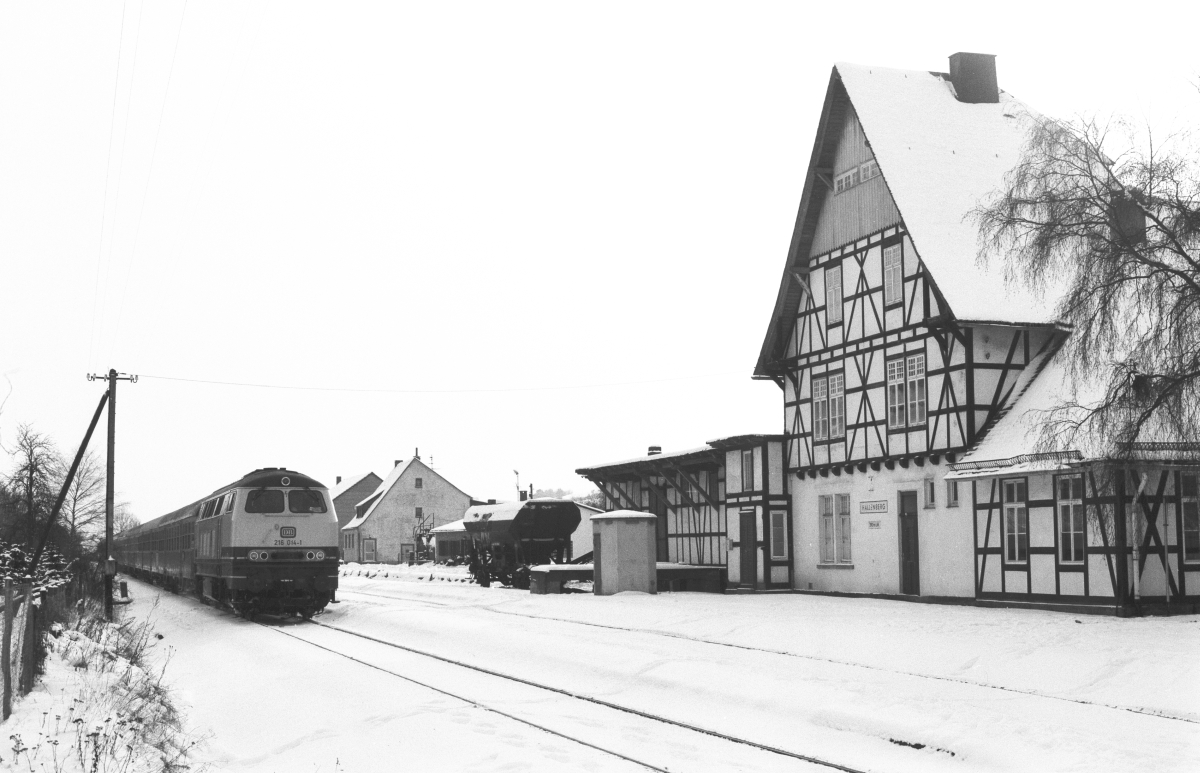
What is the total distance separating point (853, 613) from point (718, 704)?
10127 millimetres

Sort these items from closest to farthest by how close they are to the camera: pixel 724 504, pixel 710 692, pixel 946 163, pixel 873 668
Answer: pixel 710 692
pixel 873 668
pixel 946 163
pixel 724 504

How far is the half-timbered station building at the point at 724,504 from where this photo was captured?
32969 mm

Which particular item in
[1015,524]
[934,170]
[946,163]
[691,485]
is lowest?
[1015,524]

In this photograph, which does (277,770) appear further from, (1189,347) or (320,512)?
(320,512)

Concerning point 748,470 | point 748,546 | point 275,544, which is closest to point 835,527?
point 748,546

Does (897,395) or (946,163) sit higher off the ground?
(946,163)

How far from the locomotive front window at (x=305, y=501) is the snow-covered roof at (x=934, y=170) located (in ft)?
43.6

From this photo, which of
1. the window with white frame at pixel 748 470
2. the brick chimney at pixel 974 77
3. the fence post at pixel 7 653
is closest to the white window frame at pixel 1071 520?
the window with white frame at pixel 748 470

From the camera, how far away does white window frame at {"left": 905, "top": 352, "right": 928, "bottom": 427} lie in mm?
27461

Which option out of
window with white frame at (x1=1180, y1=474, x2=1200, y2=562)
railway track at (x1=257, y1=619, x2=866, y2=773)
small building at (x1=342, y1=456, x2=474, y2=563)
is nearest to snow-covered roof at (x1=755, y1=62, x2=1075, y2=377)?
window with white frame at (x1=1180, y1=474, x2=1200, y2=562)

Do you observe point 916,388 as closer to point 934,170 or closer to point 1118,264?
point 934,170

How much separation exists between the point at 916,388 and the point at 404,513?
6400 centimetres

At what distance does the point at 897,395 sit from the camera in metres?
28.5

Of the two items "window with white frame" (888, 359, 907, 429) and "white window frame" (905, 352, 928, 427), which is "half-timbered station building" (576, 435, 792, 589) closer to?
"window with white frame" (888, 359, 907, 429)
